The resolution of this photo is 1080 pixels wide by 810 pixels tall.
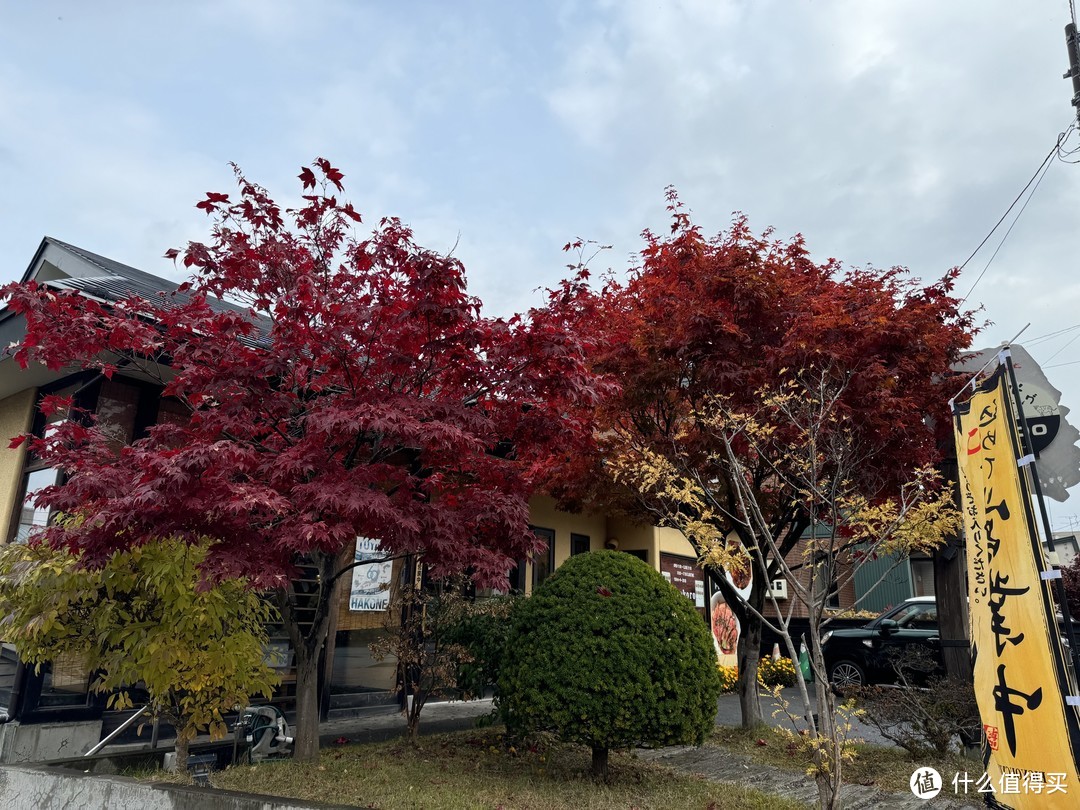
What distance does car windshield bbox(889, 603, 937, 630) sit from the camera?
41.0ft

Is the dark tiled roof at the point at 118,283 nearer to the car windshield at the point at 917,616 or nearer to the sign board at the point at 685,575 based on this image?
the sign board at the point at 685,575

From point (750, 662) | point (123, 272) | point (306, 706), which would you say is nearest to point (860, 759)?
point (750, 662)

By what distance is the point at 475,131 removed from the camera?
8.89 metres

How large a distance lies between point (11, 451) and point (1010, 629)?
9.69 metres

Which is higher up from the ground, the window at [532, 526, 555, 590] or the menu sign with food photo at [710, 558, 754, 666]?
the window at [532, 526, 555, 590]

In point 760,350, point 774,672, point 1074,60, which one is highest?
point 1074,60

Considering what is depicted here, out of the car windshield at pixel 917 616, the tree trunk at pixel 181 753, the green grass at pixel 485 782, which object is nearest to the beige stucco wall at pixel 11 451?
the tree trunk at pixel 181 753

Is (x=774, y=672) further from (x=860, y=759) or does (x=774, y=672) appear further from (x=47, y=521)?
(x=47, y=521)

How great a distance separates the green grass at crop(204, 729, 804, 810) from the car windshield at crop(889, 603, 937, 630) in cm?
835

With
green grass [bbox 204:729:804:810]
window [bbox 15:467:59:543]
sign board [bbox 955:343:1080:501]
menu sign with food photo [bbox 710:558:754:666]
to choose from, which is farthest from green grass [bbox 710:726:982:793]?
menu sign with food photo [bbox 710:558:754:666]

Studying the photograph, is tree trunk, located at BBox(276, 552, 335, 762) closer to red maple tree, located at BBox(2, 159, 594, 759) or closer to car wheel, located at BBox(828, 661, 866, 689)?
red maple tree, located at BBox(2, 159, 594, 759)

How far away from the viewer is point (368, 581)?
29.8 feet

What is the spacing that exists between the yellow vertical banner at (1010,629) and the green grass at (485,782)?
1.72 metres

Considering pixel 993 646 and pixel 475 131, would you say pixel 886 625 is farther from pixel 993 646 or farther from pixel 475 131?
pixel 475 131
